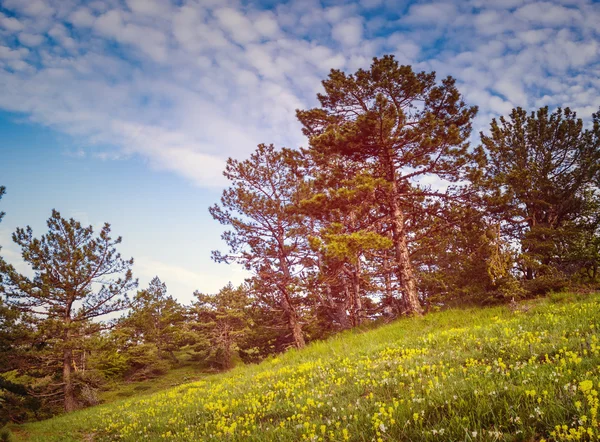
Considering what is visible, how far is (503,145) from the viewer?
18562 mm

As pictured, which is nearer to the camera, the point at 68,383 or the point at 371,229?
the point at 371,229

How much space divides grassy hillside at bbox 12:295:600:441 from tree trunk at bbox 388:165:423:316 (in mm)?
4830

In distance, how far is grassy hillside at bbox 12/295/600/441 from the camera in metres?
2.60

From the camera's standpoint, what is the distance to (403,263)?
43.2 feet

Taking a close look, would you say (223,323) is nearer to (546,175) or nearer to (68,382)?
(68,382)

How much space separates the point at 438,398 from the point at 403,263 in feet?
33.9

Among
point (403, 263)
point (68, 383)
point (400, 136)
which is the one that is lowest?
point (68, 383)

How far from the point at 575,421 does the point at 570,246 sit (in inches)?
602

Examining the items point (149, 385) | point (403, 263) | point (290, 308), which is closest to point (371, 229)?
point (403, 263)

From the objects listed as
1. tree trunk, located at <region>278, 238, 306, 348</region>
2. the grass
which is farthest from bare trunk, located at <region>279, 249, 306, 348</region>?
the grass

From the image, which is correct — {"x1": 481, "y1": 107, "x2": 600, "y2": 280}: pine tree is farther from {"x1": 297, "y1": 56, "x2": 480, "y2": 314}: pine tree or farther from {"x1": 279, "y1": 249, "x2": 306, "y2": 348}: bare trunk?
{"x1": 279, "y1": 249, "x2": 306, "y2": 348}: bare trunk

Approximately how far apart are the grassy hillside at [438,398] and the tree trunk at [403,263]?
4.83 metres

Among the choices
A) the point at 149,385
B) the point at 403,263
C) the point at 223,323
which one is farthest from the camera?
the point at 223,323

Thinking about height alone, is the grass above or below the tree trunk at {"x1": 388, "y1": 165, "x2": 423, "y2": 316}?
below
